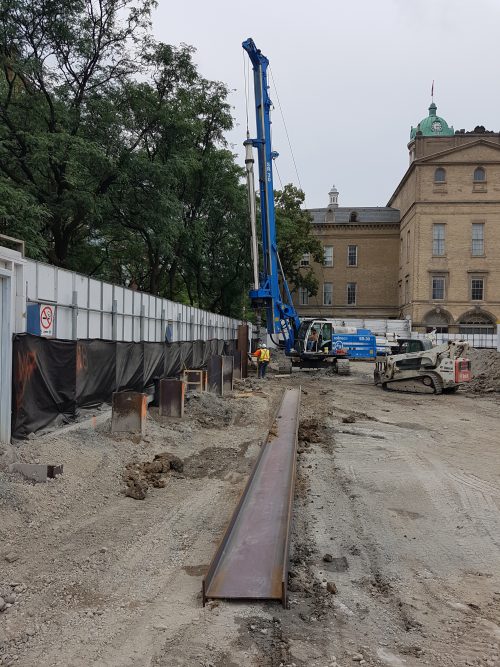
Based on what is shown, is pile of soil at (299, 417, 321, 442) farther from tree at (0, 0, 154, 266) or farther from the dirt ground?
tree at (0, 0, 154, 266)

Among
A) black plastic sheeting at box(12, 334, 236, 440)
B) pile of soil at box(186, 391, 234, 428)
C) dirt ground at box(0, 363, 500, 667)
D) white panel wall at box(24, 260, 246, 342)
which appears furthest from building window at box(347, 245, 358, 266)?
dirt ground at box(0, 363, 500, 667)

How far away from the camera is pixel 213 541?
5.98 metres

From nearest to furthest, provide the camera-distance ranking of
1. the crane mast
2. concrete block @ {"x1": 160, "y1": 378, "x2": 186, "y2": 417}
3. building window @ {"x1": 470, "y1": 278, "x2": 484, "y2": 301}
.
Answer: concrete block @ {"x1": 160, "y1": 378, "x2": 186, "y2": 417}
the crane mast
building window @ {"x1": 470, "y1": 278, "x2": 484, "y2": 301}

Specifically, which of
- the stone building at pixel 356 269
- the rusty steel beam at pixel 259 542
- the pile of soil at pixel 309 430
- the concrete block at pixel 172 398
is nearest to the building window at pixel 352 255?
the stone building at pixel 356 269

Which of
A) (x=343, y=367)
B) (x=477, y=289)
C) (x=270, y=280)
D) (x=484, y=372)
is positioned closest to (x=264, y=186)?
(x=270, y=280)

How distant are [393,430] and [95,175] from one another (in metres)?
13.3

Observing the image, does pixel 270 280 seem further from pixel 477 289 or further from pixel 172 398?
pixel 477 289

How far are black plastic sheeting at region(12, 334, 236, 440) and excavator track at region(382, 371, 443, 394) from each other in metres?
11.9

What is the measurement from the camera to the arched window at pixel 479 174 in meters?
51.9

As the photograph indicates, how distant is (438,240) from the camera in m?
53.0

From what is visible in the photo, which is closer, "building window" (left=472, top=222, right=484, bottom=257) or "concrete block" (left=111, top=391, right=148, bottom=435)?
"concrete block" (left=111, top=391, right=148, bottom=435)

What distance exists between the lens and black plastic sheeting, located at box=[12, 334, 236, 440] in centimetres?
834

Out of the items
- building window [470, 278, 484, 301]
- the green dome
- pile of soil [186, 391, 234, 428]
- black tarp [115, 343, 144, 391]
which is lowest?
pile of soil [186, 391, 234, 428]

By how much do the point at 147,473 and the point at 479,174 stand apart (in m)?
51.9
